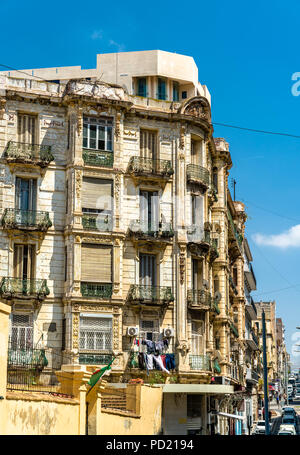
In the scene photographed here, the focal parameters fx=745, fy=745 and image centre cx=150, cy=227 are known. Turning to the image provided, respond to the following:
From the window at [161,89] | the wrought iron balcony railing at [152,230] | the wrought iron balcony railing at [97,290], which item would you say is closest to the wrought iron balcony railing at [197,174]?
the wrought iron balcony railing at [152,230]

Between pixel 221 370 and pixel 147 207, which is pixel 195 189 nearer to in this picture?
pixel 147 207

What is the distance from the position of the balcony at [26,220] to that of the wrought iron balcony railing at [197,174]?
9.26 meters

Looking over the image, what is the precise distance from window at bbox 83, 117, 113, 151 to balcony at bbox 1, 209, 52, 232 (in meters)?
4.84

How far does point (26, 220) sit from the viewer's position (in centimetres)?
4109

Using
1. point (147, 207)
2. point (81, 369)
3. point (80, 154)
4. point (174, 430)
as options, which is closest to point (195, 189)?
point (147, 207)

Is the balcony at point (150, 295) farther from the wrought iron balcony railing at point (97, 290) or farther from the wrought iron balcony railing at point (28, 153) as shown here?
the wrought iron balcony railing at point (28, 153)

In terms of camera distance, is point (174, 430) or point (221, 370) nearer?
point (174, 430)

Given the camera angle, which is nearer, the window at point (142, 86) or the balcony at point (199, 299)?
the balcony at point (199, 299)

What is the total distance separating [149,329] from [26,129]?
13.4 meters

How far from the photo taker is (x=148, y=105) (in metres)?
44.9

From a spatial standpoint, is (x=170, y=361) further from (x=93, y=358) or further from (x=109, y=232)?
(x=109, y=232)

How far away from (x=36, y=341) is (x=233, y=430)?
25.0 meters

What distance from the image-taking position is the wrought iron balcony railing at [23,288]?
39594 mm

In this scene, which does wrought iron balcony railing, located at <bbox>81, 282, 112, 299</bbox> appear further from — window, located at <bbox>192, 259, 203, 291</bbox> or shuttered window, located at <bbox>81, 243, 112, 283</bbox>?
window, located at <bbox>192, 259, 203, 291</bbox>
